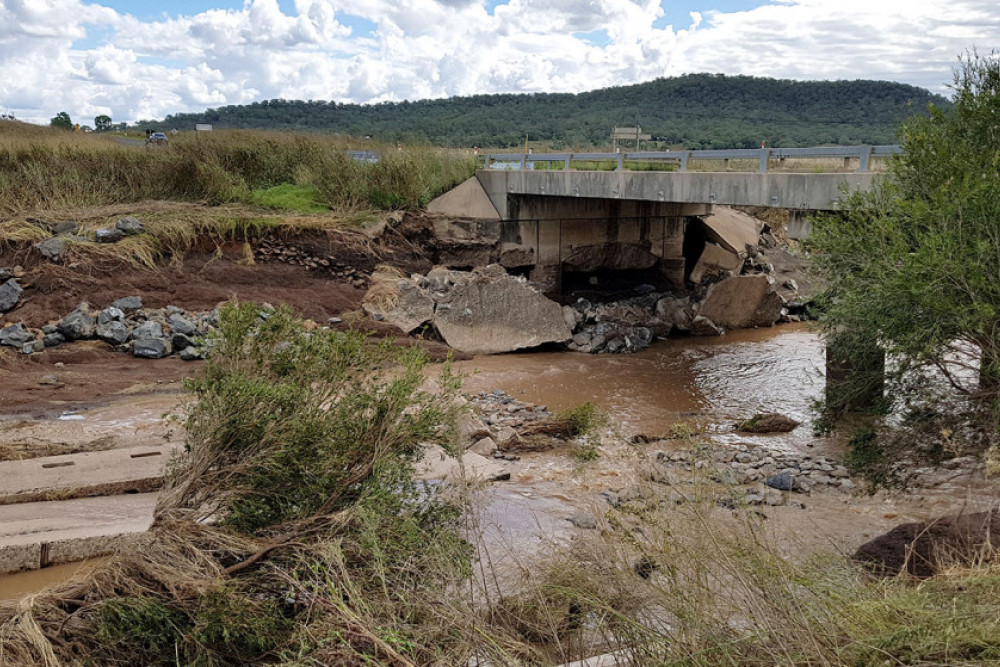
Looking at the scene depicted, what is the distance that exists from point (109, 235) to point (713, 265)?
17.4m

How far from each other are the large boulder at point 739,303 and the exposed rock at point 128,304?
47.0 feet

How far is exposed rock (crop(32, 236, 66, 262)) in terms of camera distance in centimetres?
1945

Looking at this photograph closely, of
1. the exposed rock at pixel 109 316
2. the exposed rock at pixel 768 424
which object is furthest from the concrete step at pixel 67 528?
the exposed rock at pixel 768 424

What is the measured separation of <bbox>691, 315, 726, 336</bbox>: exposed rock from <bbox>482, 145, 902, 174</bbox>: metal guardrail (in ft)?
15.7

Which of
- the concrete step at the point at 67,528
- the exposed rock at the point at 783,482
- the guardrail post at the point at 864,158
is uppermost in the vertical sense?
the guardrail post at the point at 864,158

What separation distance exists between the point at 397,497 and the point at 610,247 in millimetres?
20447

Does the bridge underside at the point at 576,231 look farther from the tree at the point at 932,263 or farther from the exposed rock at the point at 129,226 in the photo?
the tree at the point at 932,263

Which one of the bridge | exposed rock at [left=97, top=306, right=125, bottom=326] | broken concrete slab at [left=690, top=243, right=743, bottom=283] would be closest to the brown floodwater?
exposed rock at [left=97, top=306, right=125, bottom=326]

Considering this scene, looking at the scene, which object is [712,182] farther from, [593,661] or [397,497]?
[593,661]

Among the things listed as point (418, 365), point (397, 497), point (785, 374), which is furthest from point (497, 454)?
point (785, 374)

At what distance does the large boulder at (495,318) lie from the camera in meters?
20.6

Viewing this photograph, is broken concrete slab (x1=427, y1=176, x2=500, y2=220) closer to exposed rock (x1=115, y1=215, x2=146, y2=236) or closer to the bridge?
the bridge

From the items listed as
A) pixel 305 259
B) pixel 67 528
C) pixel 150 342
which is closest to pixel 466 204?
pixel 305 259

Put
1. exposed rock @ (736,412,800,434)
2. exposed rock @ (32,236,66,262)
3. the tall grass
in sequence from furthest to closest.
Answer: the tall grass → exposed rock @ (32,236,66,262) → exposed rock @ (736,412,800,434)
